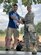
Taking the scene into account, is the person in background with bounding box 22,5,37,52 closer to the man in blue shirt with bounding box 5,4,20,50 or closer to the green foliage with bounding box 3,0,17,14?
the man in blue shirt with bounding box 5,4,20,50

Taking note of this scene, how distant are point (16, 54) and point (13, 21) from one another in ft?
3.00

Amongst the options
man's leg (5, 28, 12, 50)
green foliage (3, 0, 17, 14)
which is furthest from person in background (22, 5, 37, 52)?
green foliage (3, 0, 17, 14)

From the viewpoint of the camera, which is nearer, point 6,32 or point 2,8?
point 6,32

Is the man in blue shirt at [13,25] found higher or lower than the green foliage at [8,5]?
lower

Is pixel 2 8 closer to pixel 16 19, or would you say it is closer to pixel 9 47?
pixel 16 19

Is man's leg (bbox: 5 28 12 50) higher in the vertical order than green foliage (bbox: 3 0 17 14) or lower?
lower

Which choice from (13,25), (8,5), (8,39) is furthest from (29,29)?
(8,5)

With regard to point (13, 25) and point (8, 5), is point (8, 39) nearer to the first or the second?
point (13, 25)

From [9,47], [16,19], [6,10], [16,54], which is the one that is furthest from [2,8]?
[16,54]

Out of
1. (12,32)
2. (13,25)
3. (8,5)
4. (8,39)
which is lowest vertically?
(8,39)

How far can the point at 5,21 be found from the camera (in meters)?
6.57

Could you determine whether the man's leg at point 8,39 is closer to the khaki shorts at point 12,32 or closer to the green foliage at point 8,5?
the khaki shorts at point 12,32

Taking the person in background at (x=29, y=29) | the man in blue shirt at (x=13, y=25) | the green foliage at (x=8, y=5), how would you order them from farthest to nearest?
the green foliage at (x=8, y=5), the man in blue shirt at (x=13, y=25), the person in background at (x=29, y=29)

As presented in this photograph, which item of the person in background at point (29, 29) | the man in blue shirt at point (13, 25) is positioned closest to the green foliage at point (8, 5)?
the man in blue shirt at point (13, 25)
